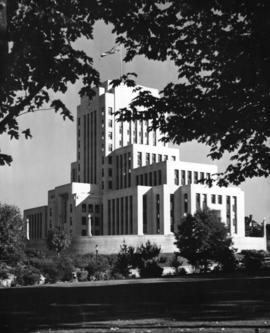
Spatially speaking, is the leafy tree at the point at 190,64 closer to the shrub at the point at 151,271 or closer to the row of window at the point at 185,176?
the shrub at the point at 151,271

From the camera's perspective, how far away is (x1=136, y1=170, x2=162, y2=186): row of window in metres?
125

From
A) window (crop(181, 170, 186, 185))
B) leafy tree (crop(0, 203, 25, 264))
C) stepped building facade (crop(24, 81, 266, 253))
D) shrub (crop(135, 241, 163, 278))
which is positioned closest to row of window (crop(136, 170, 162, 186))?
stepped building facade (crop(24, 81, 266, 253))

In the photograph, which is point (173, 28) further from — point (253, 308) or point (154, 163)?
point (154, 163)

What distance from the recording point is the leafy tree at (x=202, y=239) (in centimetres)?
5016

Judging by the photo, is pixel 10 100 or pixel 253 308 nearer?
pixel 10 100

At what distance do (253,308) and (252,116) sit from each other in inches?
210

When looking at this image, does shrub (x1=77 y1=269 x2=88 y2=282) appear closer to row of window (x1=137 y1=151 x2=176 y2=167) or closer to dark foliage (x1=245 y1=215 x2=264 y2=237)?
row of window (x1=137 y1=151 x2=176 y2=167)

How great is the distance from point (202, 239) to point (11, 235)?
Result: 18.7 metres

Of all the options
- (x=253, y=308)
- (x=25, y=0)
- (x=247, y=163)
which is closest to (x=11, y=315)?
(x=253, y=308)

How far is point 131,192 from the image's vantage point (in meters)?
125

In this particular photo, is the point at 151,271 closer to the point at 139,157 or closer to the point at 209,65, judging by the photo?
the point at 209,65

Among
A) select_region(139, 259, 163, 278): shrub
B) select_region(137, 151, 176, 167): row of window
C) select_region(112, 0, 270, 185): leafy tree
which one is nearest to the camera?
select_region(112, 0, 270, 185): leafy tree

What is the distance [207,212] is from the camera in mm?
57344

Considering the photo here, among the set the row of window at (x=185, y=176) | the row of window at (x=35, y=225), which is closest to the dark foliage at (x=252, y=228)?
the row of window at (x=185, y=176)
